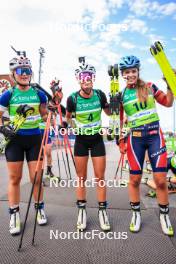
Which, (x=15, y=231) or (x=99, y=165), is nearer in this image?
(x=15, y=231)

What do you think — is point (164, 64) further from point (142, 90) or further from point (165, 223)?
point (165, 223)

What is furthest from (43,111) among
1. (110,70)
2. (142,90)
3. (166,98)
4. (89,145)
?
(166,98)

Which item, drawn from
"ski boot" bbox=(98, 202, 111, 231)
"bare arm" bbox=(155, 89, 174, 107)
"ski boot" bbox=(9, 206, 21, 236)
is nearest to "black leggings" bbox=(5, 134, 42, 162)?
"ski boot" bbox=(9, 206, 21, 236)

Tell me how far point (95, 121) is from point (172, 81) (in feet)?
4.07

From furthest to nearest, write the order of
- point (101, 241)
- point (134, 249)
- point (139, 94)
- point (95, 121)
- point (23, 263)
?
point (95, 121) < point (139, 94) < point (101, 241) < point (134, 249) < point (23, 263)

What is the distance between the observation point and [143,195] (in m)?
5.64

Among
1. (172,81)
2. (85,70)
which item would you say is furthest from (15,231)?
(172,81)

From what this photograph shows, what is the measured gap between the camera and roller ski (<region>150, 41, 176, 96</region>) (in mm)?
3516

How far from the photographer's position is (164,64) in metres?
3.55

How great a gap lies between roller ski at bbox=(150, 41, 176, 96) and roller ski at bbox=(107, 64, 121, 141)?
0.73 meters

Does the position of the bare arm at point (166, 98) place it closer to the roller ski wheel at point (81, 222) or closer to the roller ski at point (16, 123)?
the roller ski at point (16, 123)

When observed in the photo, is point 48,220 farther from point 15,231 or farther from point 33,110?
point 33,110

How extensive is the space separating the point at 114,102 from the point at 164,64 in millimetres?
880

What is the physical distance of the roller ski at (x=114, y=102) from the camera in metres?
3.92
